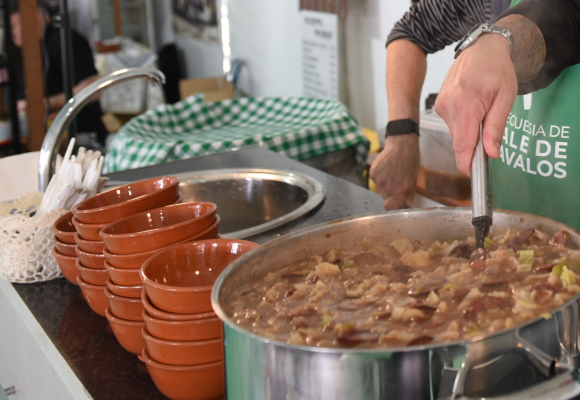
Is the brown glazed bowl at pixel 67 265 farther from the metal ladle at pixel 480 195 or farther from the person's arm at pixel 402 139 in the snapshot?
the person's arm at pixel 402 139

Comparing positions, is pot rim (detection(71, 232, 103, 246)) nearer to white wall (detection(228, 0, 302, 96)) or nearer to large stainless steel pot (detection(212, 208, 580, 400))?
large stainless steel pot (detection(212, 208, 580, 400))

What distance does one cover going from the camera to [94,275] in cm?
112

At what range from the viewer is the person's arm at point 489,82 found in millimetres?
870

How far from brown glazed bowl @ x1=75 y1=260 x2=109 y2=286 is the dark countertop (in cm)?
9

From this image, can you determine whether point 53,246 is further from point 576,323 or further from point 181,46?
point 181,46

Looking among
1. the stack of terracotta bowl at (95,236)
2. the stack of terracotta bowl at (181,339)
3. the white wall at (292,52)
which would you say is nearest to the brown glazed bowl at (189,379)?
the stack of terracotta bowl at (181,339)

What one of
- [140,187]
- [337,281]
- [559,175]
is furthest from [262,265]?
[559,175]

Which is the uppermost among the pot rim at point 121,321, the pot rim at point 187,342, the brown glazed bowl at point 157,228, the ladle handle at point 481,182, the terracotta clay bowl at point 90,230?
the ladle handle at point 481,182

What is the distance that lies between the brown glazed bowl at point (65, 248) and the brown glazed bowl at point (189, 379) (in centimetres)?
44

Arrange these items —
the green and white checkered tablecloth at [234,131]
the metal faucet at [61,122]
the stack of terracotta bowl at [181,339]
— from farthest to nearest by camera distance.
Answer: the green and white checkered tablecloth at [234,131] < the metal faucet at [61,122] < the stack of terracotta bowl at [181,339]

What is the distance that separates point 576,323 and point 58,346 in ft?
2.81

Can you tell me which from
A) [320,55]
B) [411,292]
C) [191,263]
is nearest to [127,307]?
[191,263]

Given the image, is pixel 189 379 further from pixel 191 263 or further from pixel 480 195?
pixel 480 195

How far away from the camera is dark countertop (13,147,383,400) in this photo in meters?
0.96
